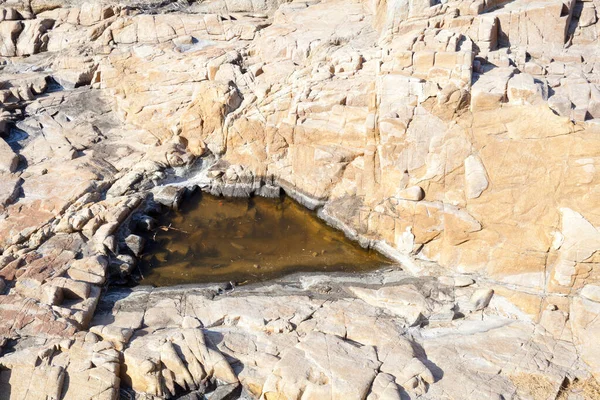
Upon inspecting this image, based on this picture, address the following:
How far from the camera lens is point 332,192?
16609 mm

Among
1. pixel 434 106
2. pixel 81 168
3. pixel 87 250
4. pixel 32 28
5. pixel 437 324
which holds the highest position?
pixel 32 28

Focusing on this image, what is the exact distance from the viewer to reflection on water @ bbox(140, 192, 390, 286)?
582 inches

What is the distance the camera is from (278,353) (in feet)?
38.2

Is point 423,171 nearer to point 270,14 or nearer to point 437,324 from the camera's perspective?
point 437,324

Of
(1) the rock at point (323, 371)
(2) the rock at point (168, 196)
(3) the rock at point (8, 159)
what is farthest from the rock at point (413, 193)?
(3) the rock at point (8, 159)

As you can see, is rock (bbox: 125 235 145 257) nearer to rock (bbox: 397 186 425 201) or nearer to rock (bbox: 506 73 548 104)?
rock (bbox: 397 186 425 201)

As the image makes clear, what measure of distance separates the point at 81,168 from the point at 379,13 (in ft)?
35.2

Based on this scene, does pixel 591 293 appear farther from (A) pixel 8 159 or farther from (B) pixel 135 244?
(A) pixel 8 159

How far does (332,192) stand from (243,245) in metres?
3.16

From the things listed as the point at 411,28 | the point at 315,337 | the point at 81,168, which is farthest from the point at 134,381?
the point at 411,28

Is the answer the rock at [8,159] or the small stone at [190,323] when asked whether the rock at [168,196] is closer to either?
the rock at [8,159]

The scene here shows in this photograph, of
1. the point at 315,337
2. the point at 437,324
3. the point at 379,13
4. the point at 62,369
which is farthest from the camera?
the point at 379,13

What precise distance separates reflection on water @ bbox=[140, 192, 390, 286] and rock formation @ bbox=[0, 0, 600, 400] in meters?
0.52

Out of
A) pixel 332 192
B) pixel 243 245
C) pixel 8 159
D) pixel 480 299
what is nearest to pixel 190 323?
pixel 243 245
